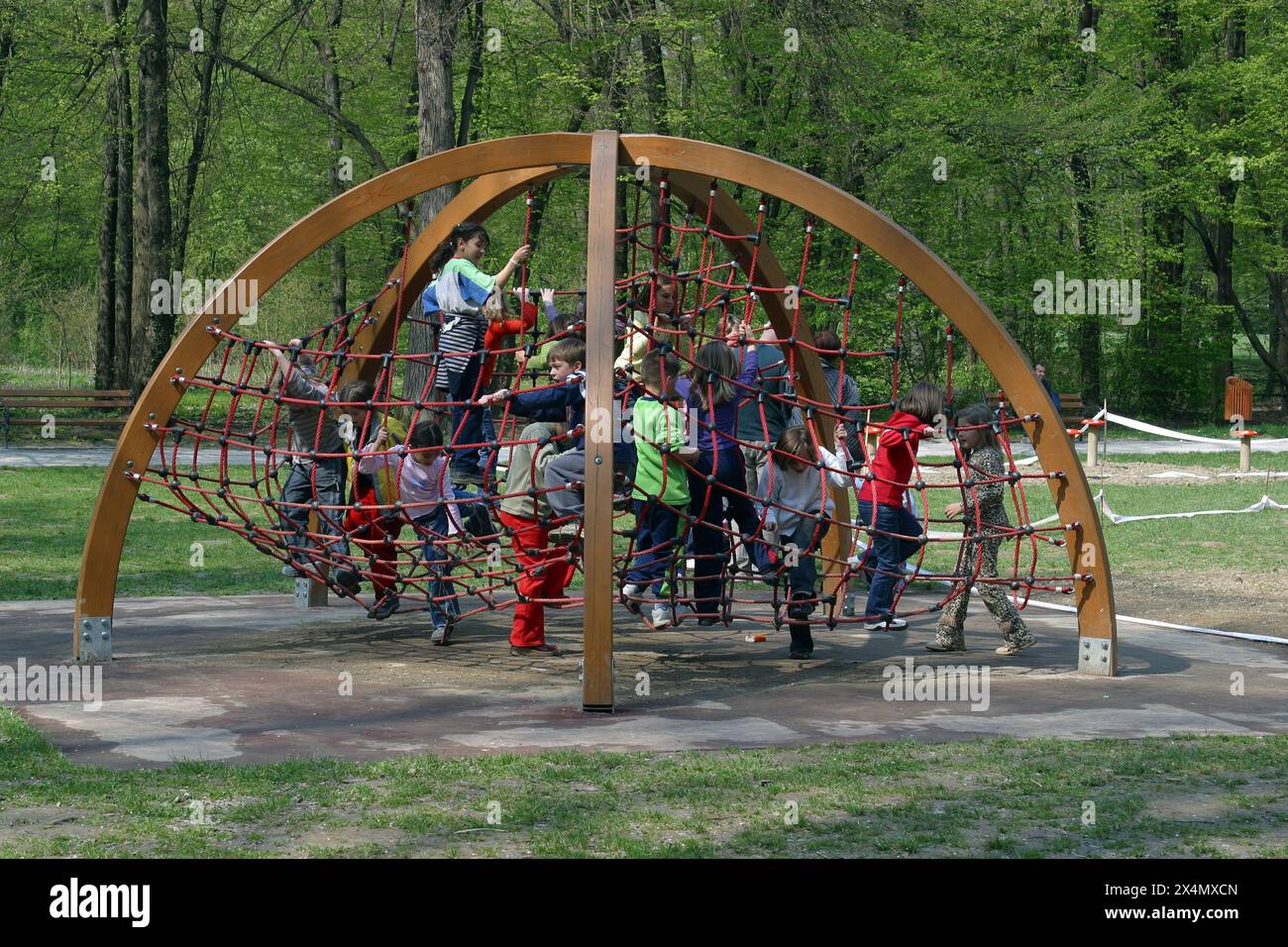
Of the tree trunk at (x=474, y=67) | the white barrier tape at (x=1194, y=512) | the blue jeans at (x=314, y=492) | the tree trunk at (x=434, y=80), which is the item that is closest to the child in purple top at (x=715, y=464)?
the blue jeans at (x=314, y=492)

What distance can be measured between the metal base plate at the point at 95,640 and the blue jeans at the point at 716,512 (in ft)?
10.5

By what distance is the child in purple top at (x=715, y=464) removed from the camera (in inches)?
319

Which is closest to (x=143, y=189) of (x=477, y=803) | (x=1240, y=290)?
(x=477, y=803)

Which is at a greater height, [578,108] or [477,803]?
[578,108]

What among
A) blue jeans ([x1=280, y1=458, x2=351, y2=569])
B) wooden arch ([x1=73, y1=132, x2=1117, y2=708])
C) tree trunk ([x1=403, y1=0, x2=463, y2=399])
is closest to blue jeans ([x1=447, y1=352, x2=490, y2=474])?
blue jeans ([x1=280, y1=458, x2=351, y2=569])

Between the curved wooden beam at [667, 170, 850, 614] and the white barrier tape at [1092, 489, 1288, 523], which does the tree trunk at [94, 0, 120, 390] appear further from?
the curved wooden beam at [667, 170, 850, 614]

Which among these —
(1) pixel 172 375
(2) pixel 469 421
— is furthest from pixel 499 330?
(1) pixel 172 375

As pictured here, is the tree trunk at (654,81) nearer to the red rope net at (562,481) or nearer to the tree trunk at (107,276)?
the tree trunk at (107,276)

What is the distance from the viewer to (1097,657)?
7973 millimetres

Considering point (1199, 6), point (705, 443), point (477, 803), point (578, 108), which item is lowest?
point (477, 803)

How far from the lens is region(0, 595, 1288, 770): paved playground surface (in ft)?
21.3

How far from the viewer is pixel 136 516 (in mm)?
16359

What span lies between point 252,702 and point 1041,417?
13.9 feet

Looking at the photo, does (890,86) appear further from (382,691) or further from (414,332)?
(382,691)
